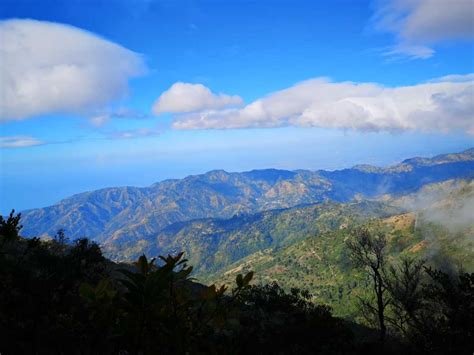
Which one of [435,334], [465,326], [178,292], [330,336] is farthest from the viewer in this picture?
[330,336]

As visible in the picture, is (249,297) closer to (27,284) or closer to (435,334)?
(435,334)

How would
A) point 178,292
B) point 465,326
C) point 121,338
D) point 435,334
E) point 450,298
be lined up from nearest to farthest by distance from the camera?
1. point 121,338
2. point 178,292
3. point 435,334
4. point 465,326
5. point 450,298

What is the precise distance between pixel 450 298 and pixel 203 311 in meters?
16.3

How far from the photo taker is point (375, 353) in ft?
61.5

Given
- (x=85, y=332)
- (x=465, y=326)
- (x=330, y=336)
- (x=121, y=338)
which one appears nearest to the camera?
(x=121, y=338)

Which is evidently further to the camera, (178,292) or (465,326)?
(465,326)

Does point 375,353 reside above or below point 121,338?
below

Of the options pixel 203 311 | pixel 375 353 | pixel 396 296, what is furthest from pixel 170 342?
pixel 396 296

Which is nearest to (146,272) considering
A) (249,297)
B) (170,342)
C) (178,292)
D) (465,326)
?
(178,292)

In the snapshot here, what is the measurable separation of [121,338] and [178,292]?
58cm

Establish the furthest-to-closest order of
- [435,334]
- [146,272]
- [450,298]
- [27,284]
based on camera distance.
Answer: [450,298], [435,334], [27,284], [146,272]

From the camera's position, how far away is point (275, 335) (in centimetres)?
1814

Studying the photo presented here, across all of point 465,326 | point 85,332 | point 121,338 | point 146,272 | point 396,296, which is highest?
point 146,272

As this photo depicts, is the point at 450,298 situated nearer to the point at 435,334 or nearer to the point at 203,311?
the point at 435,334
